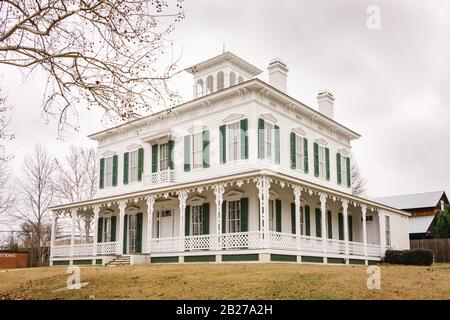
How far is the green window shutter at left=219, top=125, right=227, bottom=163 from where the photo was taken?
75.2 ft

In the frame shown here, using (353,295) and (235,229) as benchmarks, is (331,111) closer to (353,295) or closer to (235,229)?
(235,229)

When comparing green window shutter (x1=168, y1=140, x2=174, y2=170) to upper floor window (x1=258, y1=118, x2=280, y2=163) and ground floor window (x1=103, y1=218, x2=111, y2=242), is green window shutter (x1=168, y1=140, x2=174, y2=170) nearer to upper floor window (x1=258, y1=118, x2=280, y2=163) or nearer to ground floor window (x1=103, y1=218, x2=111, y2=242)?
upper floor window (x1=258, y1=118, x2=280, y2=163)

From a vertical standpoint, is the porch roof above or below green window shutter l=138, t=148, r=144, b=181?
below

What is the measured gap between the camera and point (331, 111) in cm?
2983

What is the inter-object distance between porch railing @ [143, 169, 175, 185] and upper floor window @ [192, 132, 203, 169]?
4.74ft

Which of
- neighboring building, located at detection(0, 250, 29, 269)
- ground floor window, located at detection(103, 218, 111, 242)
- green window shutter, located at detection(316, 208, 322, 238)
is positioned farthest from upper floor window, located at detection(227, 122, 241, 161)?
neighboring building, located at detection(0, 250, 29, 269)

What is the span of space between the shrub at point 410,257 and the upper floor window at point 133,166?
14587 mm

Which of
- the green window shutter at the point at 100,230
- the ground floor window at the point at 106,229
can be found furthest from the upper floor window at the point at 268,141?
the green window shutter at the point at 100,230

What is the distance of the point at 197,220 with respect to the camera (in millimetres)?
24000

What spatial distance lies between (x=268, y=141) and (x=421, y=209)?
91.7ft

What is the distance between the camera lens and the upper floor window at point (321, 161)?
2647 cm

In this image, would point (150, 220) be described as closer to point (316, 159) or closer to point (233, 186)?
point (233, 186)

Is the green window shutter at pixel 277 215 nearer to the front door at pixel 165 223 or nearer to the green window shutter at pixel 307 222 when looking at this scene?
the green window shutter at pixel 307 222
